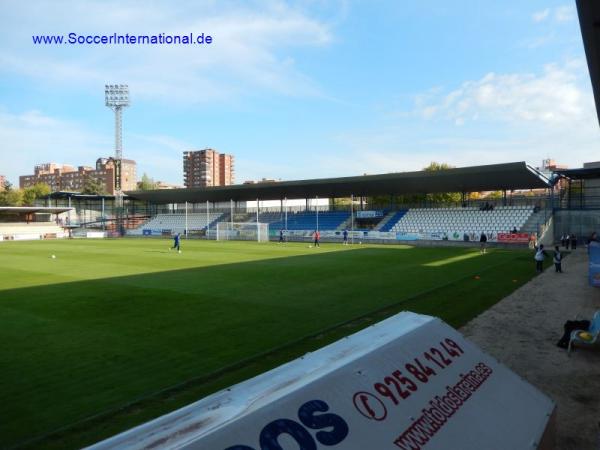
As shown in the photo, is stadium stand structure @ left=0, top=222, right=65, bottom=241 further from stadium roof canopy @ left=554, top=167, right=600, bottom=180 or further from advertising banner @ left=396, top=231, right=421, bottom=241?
stadium roof canopy @ left=554, top=167, right=600, bottom=180

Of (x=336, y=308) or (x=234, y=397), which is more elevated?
(x=234, y=397)

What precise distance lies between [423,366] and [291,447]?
152cm

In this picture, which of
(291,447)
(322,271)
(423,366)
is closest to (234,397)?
(291,447)

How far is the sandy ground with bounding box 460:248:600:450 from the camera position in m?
5.39

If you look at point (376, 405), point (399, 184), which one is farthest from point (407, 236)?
point (376, 405)

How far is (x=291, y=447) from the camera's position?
7.12 feet

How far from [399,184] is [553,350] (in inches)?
1467

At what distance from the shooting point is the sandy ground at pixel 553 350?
17.7ft

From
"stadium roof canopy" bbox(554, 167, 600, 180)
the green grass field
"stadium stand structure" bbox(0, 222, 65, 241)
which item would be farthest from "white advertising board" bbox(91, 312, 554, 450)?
"stadium stand structure" bbox(0, 222, 65, 241)

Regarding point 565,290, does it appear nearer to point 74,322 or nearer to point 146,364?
point 146,364

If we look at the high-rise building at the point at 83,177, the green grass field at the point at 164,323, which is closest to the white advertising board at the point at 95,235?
the green grass field at the point at 164,323

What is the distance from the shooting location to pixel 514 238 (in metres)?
36.4

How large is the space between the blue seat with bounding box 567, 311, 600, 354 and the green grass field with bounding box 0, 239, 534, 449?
2434 mm

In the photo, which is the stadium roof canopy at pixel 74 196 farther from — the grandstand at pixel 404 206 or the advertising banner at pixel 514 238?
the advertising banner at pixel 514 238
